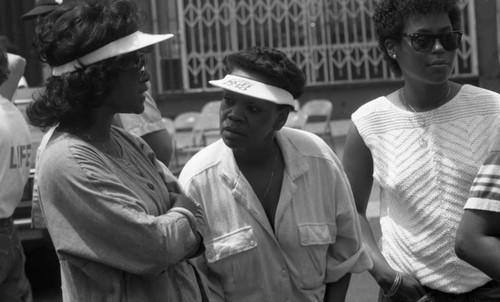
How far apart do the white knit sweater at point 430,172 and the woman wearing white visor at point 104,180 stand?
0.89m

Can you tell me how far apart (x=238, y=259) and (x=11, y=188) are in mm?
2181

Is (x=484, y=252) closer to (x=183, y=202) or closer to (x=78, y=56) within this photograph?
(x=183, y=202)

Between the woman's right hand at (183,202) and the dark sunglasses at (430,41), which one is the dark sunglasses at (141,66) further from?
the dark sunglasses at (430,41)

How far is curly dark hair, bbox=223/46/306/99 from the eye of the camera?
3.78 meters

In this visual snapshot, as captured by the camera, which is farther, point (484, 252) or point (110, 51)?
point (110, 51)

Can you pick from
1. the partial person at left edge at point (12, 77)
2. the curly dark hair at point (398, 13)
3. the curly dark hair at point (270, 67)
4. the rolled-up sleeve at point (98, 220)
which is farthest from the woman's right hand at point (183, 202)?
the partial person at left edge at point (12, 77)

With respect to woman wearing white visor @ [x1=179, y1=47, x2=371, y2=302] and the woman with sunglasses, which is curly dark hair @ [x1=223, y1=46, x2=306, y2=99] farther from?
the woman with sunglasses

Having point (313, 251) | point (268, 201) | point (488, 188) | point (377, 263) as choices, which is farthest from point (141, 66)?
point (377, 263)

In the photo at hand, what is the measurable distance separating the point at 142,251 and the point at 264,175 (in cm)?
88

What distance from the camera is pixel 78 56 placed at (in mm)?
3217

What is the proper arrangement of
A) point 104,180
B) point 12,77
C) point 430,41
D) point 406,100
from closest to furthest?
point 104,180
point 430,41
point 406,100
point 12,77

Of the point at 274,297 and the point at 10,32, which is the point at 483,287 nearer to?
the point at 274,297

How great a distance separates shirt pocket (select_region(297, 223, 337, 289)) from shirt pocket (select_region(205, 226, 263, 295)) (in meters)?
0.16

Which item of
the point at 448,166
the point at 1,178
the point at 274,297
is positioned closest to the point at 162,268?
the point at 274,297
